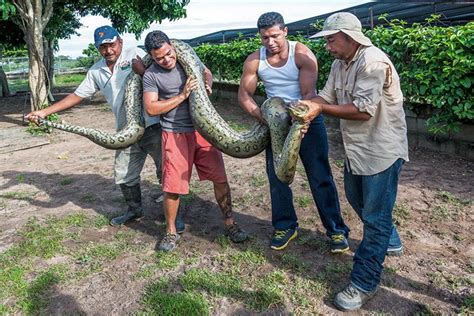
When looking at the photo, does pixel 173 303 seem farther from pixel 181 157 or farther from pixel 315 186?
pixel 315 186

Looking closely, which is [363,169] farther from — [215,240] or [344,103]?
[215,240]

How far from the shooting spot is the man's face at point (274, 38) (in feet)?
10.3

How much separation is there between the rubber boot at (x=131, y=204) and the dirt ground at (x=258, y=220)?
12 centimetres

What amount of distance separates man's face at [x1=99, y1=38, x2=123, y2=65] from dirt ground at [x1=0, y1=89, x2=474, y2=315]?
1761 mm

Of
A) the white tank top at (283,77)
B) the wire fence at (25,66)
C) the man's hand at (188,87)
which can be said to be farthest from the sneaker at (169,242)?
the wire fence at (25,66)

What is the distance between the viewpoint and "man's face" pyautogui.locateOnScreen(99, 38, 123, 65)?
157 inches

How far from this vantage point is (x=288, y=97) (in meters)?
3.36

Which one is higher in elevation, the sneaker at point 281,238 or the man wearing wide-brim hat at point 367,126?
the man wearing wide-brim hat at point 367,126

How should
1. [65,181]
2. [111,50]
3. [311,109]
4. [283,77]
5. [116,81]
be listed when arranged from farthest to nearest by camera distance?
1. [65,181]
2. [116,81]
3. [111,50]
4. [283,77]
5. [311,109]

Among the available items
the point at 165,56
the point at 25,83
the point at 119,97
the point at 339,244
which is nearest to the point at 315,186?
the point at 339,244

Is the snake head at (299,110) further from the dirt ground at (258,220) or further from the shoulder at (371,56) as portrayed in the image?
the dirt ground at (258,220)

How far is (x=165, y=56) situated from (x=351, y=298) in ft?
7.75

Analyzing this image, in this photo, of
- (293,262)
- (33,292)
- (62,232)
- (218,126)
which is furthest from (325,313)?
(62,232)

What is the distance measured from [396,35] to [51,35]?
12431mm
